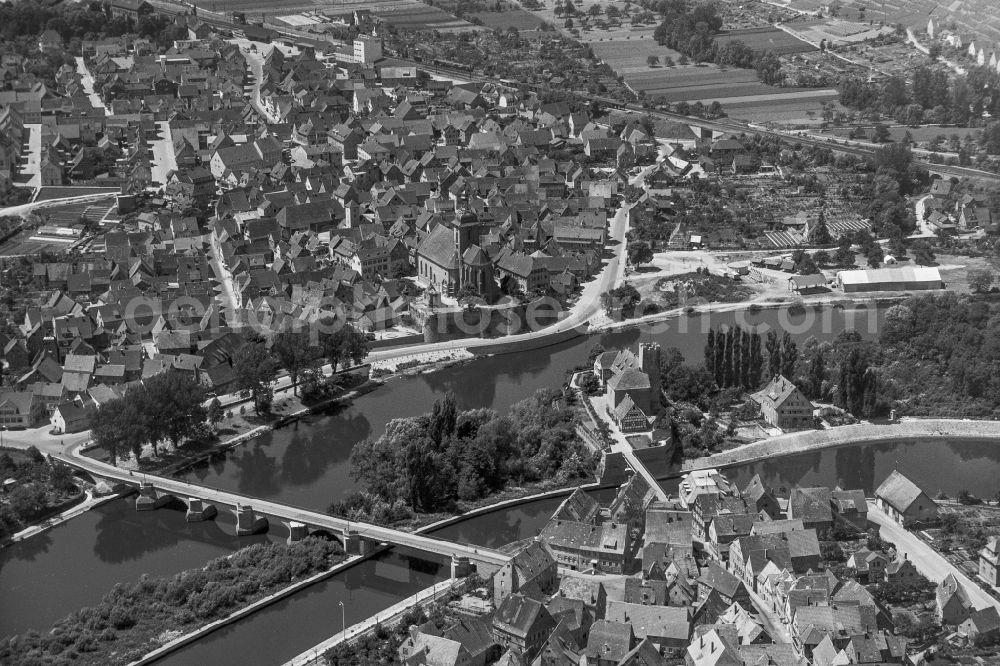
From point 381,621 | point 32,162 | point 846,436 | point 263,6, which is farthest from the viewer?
point 263,6

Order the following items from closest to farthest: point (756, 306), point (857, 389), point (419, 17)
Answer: point (857, 389), point (756, 306), point (419, 17)

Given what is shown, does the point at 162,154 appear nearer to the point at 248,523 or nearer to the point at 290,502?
the point at 290,502

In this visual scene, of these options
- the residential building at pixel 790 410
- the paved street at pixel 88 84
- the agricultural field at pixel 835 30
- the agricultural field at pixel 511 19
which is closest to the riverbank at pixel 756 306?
the residential building at pixel 790 410

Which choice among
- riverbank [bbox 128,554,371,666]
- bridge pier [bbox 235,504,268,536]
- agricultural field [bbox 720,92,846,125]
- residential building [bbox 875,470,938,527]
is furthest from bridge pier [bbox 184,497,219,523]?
agricultural field [bbox 720,92,846,125]

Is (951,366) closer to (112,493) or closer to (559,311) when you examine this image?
(559,311)

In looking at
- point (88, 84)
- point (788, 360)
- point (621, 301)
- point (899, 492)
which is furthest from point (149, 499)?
point (88, 84)

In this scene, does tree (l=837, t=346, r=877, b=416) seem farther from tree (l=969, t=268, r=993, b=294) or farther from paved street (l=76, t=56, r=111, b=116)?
paved street (l=76, t=56, r=111, b=116)

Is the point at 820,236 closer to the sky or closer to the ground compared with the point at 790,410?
closer to the sky

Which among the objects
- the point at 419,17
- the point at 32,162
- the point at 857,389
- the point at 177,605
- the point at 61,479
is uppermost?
the point at 419,17

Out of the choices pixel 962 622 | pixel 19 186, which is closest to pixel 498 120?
pixel 19 186
